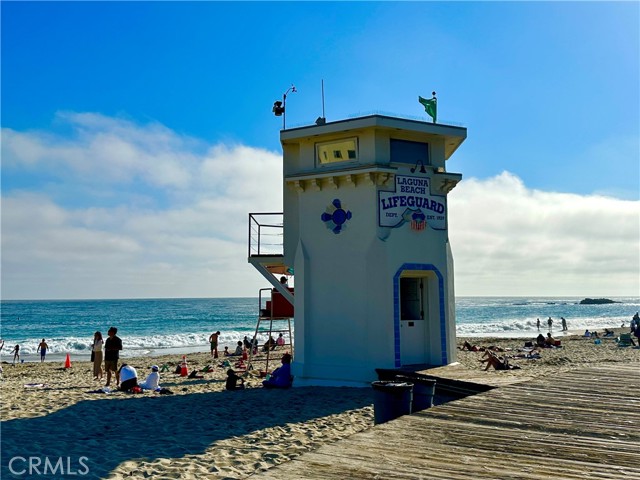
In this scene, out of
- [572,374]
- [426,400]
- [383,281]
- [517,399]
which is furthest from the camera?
[383,281]

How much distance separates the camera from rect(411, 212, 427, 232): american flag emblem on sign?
46.1ft

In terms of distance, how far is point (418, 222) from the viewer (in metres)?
14.1

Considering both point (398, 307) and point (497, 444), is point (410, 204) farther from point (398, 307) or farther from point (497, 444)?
point (497, 444)

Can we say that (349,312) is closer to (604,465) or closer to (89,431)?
(89,431)

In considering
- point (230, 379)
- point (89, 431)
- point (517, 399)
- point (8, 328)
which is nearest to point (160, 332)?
point (8, 328)

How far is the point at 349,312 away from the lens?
1391 centimetres

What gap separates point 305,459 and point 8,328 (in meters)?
73.7

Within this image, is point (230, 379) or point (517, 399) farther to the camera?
point (230, 379)

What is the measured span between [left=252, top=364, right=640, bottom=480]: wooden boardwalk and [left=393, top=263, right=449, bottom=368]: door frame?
508cm

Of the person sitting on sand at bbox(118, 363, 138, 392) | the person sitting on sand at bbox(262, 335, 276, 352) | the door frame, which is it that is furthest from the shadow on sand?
the person sitting on sand at bbox(262, 335, 276, 352)

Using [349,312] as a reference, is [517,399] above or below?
below

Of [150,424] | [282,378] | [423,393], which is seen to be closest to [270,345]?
[282,378]

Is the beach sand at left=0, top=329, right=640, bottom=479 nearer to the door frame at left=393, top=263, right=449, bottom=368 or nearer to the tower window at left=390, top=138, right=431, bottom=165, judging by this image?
the door frame at left=393, top=263, right=449, bottom=368

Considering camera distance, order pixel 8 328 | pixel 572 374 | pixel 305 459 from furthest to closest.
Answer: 1. pixel 8 328
2. pixel 572 374
3. pixel 305 459
